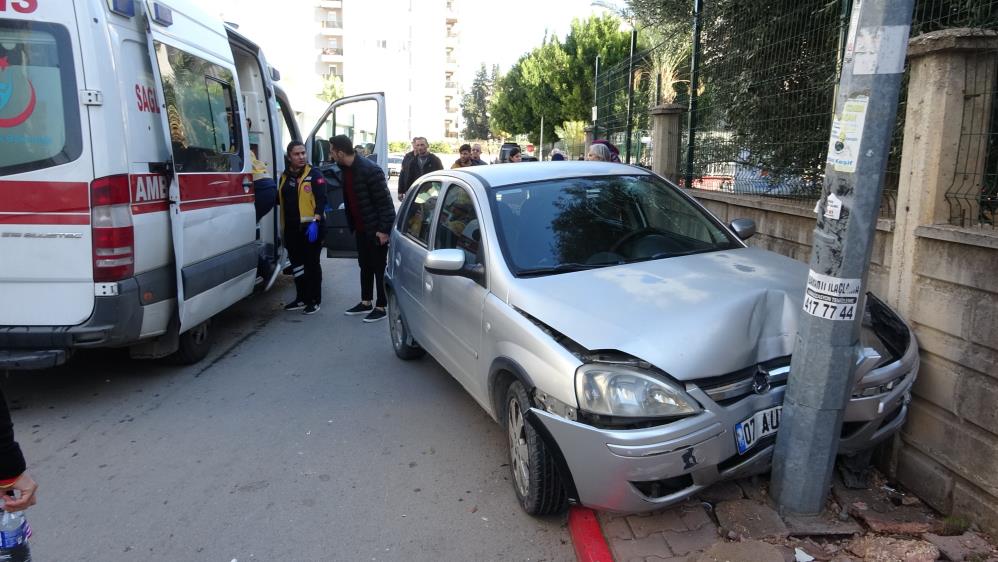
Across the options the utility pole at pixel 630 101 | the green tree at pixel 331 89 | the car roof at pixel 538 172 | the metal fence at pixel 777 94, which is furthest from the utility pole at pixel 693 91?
the green tree at pixel 331 89

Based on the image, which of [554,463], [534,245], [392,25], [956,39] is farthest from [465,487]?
[392,25]

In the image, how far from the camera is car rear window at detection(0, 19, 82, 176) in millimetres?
4172

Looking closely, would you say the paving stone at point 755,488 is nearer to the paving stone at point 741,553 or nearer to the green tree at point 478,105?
the paving stone at point 741,553

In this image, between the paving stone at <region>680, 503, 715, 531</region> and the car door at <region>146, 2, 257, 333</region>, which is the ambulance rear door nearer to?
the car door at <region>146, 2, 257, 333</region>

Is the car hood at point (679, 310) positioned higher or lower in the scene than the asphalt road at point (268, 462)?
higher

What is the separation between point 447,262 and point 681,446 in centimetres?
163

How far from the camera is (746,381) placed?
2852mm

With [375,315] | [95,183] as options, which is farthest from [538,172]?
[375,315]

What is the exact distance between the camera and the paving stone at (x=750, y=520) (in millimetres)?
2969

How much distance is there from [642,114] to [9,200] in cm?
760

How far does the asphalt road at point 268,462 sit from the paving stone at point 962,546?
1.56m

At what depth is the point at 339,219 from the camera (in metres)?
8.55

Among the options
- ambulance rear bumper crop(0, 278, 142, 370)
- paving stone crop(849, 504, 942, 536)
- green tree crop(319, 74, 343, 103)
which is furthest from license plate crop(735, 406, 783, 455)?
green tree crop(319, 74, 343, 103)

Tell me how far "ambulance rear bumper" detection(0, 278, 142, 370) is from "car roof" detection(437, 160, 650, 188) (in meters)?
2.34
